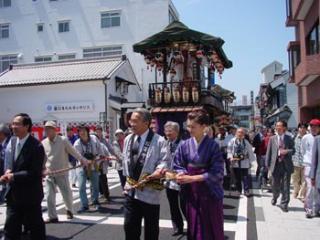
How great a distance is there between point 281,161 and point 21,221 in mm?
5564

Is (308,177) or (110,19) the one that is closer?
(308,177)

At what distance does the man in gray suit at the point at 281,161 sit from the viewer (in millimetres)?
8422

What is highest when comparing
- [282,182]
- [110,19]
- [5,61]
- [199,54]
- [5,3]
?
[5,3]

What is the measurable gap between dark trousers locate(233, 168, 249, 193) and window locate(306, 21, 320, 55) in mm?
6492

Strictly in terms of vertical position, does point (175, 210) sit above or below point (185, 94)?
below

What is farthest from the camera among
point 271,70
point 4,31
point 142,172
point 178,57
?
point 271,70

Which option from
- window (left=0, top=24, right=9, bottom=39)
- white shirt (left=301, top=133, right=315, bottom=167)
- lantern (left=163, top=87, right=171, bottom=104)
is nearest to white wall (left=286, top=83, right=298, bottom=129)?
lantern (left=163, top=87, right=171, bottom=104)

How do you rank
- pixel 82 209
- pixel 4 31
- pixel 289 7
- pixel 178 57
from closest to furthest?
1. pixel 82 209
2. pixel 178 57
3. pixel 289 7
4. pixel 4 31

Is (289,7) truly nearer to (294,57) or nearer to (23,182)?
(294,57)

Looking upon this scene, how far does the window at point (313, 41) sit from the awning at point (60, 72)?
11.6 m

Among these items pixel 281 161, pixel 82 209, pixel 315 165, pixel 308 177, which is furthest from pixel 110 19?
pixel 315 165

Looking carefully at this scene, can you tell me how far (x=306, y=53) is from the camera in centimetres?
1628

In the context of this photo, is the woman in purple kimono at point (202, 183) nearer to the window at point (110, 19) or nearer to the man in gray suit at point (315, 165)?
the man in gray suit at point (315, 165)

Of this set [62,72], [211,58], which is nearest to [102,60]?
[62,72]
